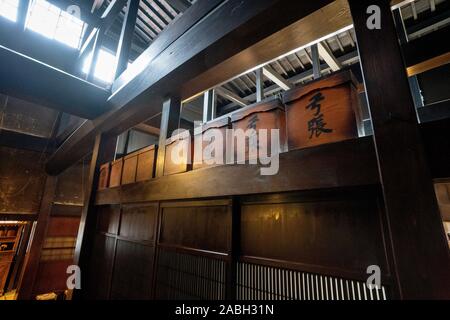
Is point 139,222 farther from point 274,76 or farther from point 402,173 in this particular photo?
point 274,76

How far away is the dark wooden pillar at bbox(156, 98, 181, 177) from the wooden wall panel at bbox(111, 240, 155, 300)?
3.22 feet

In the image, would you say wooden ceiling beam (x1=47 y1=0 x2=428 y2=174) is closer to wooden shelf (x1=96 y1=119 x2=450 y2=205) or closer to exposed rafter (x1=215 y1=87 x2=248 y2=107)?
wooden shelf (x1=96 y1=119 x2=450 y2=205)

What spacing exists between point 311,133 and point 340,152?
0.31 m

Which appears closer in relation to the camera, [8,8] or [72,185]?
[8,8]

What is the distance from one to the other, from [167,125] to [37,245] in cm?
723

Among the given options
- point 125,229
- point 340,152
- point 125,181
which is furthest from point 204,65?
point 125,229

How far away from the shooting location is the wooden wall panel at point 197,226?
1939mm

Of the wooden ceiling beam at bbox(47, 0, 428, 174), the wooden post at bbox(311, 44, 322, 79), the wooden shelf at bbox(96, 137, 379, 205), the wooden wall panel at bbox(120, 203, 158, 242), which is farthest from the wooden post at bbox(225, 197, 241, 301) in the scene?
the wooden post at bbox(311, 44, 322, 79)

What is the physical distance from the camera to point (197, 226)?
2.16 m

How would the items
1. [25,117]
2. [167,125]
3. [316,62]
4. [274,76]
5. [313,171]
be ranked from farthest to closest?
[25,117], [274,76], [316,62], [167,125], [313,171]

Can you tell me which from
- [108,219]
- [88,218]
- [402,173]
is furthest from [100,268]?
[402,173]

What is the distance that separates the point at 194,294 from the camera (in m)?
2.03

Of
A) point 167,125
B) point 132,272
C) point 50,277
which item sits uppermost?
point 167,125

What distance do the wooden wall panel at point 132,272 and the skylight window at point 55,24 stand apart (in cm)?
723
